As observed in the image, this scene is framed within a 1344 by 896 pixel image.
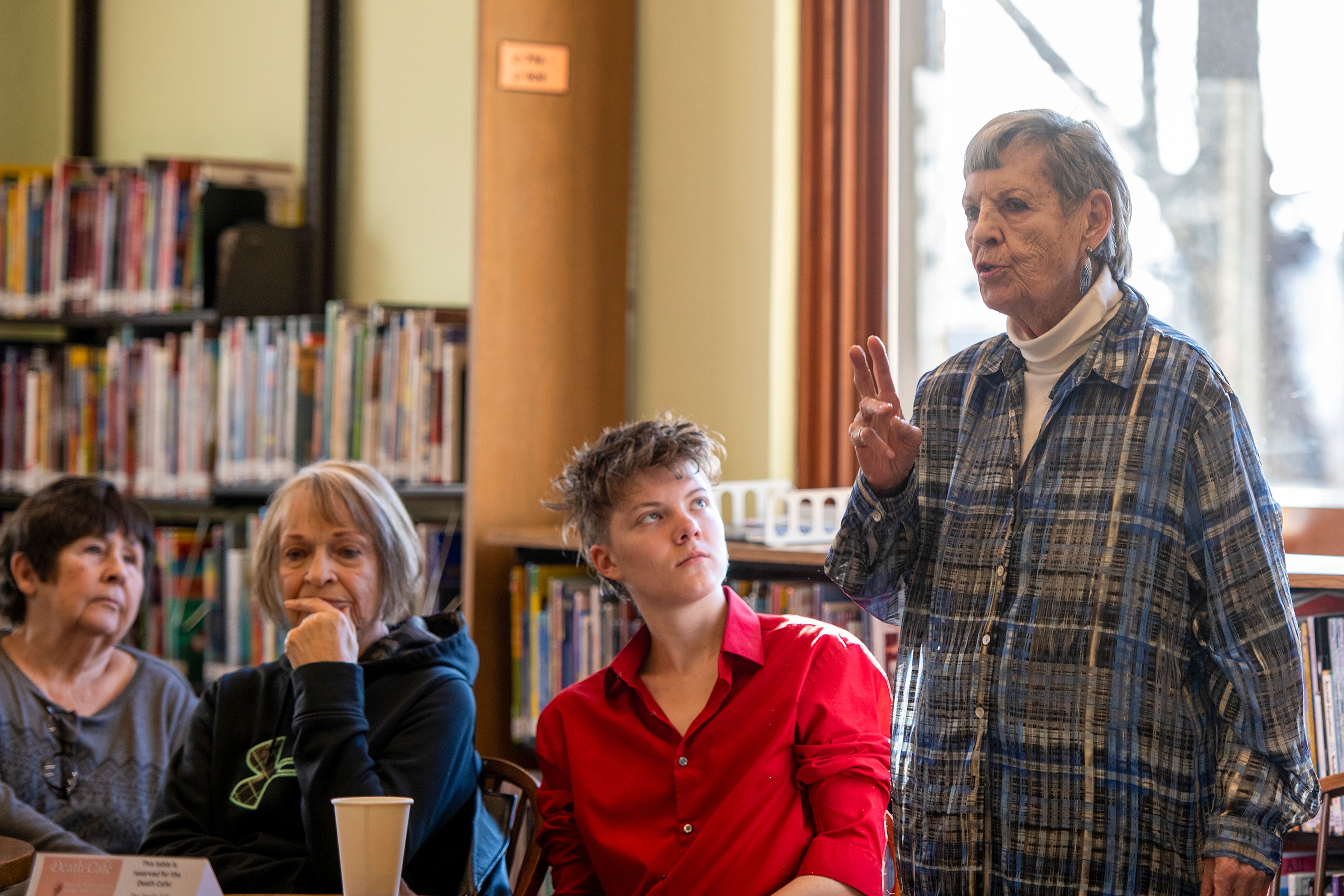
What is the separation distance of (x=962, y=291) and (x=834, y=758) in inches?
56.9

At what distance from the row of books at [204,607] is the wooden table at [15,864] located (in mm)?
1817

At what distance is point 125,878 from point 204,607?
2.47 meters

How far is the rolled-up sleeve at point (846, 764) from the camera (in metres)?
1.62

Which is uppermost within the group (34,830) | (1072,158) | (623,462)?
(1072,158)

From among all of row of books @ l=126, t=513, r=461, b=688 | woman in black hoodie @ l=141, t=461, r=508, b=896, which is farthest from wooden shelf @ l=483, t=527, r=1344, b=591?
row of books @ l=126, t=513, r=461, b=688

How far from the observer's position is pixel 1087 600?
141 centimetres

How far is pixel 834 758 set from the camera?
167cm

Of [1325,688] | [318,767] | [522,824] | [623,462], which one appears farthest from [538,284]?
[1325,688]

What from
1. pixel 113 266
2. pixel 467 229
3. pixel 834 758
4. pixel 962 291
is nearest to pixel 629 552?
pixel 834 758

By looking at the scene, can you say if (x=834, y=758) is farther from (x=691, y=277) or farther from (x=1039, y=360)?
(x=691, y=277)

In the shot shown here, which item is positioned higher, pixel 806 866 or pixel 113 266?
pixel 113 266

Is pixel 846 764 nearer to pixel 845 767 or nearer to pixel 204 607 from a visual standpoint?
pixel 845 767

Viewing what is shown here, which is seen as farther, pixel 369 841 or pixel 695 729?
pixel 695 729

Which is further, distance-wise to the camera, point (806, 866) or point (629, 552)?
point (629, 552)
